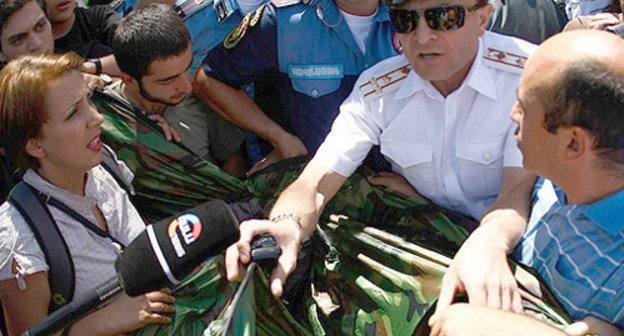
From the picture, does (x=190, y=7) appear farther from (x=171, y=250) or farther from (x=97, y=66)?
(x=171, y=250)

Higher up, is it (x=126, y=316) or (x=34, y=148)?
(x=34, y=148)

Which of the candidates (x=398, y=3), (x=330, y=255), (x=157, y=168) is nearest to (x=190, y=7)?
(x=157, y=168)

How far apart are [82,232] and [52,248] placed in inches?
5.5

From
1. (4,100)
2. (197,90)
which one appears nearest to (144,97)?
(197,90)

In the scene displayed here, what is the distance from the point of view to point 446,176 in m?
2.29

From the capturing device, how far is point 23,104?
202 cm

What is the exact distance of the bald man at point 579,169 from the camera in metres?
1.59

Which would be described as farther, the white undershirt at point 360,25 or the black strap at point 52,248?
the white undershirt at point 360,25

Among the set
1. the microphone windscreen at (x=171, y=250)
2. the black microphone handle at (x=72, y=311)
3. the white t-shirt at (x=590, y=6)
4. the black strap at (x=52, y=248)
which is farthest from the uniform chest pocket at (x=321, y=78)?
the white t-shirt at (x=590, y=6)

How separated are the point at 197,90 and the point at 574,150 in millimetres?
1894

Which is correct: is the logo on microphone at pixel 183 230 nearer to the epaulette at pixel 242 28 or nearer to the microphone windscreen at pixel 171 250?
the microphone windscreen at pixel 171 250

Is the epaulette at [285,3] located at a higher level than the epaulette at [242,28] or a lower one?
higher

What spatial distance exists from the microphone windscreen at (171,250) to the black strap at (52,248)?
0.52 m

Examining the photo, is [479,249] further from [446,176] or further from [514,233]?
[446,176]
